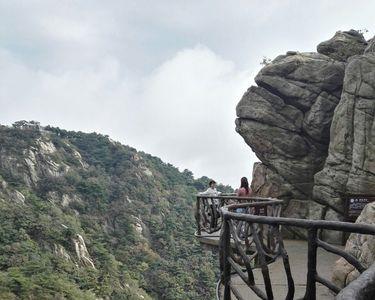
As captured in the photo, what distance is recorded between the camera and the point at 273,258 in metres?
5.24

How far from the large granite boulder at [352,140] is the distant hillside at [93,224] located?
85.0ft

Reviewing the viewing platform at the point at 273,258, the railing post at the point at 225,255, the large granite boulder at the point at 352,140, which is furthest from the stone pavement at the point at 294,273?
the large granite boulder at the point at 352,140

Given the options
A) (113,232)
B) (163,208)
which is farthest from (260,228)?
(163,208)

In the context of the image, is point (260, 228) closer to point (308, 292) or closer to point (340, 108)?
point (308, 292)

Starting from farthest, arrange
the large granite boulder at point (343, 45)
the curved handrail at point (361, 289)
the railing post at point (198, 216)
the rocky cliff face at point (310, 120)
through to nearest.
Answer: the large granite boulder at point (343, 45) → the rocky cliff face at point (310, 120) → the railing post at point (198, 216) → the curved handrail at point (361, 289)

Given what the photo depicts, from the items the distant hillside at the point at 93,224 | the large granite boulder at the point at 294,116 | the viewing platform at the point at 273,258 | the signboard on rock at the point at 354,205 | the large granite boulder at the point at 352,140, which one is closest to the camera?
the viewing platform at the point at 273,258

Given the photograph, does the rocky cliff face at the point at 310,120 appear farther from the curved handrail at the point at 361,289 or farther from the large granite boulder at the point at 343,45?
the curved handrail at the point at 361,289

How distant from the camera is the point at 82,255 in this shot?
46344 millimetres

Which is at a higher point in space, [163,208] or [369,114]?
[163,208]

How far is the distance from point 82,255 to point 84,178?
25684mm

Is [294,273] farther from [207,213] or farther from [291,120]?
[291,120]

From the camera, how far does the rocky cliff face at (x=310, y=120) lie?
11.2 meters

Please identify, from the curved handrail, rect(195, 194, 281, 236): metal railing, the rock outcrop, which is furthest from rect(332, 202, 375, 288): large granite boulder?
the rock outcrop

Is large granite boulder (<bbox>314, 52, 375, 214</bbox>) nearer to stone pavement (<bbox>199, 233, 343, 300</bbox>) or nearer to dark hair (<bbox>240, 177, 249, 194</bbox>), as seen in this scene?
stone pavement (<bbox>199, 233, 343, 300</bbox>)
